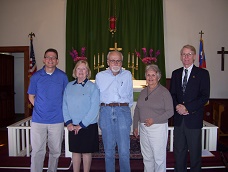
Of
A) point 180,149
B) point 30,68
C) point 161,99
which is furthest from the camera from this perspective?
point 30,68

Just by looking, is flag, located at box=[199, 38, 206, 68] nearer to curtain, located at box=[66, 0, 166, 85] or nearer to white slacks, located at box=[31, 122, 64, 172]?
curtain, located at box=[66, 0, 166, 85]

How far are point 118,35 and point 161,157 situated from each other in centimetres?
465

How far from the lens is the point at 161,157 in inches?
96.5

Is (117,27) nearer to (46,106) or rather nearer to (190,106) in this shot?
(46,106)

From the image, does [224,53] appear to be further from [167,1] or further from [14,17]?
[14,17]

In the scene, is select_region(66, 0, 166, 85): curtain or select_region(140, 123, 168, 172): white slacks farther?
select_region(66, 0, 166, 85): curtain

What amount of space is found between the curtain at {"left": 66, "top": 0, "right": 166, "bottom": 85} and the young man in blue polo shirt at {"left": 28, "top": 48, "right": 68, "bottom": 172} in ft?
12.6

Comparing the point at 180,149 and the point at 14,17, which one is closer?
the point at 180,149

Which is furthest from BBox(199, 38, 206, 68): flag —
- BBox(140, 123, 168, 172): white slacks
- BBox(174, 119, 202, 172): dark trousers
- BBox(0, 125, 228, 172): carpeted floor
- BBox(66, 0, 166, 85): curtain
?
BBox(140, 123, 168, 172): white slacks

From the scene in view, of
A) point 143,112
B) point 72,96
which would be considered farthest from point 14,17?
point 143,112

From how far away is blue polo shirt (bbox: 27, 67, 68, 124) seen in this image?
8.63 feet

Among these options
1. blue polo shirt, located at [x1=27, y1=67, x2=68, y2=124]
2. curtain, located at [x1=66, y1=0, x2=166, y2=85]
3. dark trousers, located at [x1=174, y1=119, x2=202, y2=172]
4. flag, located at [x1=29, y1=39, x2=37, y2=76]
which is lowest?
dark trousers, located at [x1=174, y1=119, x2=202, y2=172]

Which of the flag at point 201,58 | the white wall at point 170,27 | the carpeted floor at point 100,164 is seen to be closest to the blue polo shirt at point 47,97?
the carpeted floor at point 100,164

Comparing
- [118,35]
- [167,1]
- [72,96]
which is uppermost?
[167,1]
